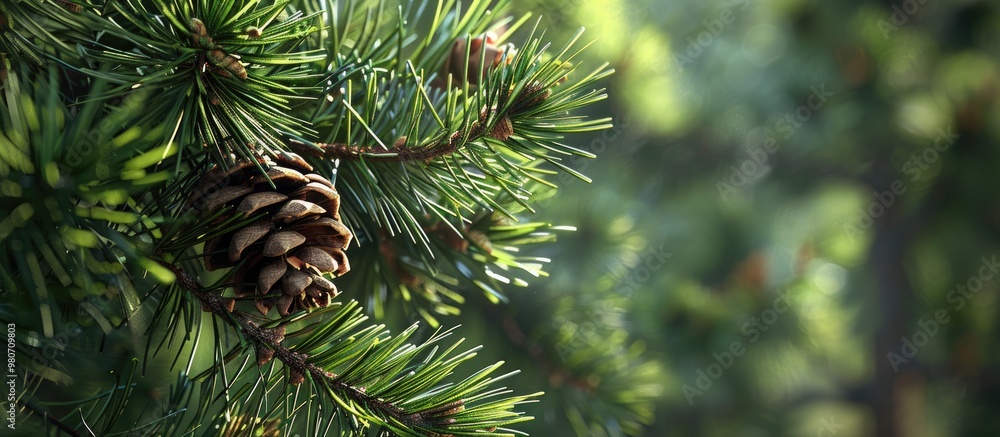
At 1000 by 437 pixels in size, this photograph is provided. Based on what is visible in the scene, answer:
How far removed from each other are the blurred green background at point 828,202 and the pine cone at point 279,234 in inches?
38.1

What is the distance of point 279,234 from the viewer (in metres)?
0.18

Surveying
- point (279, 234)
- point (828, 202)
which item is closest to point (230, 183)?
point (279, 234)

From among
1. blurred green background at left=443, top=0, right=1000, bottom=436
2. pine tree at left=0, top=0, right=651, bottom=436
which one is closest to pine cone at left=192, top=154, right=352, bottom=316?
pine tree at left=0, top=0, right=651, bottom=436

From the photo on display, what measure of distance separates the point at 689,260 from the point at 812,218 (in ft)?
1.81

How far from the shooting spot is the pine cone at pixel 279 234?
0.18 m

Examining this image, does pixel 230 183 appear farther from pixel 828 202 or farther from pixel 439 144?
pixel 828 202

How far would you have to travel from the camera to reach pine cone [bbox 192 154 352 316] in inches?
7.1

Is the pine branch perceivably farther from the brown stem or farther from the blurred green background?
the blurred green background

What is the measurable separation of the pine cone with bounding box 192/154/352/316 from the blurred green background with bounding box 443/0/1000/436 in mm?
968

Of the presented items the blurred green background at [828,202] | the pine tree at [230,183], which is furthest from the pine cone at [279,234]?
the blurred green background at [828,202]

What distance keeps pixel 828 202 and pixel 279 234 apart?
2030 millimetres

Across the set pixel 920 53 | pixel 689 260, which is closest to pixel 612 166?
pixel 689 260

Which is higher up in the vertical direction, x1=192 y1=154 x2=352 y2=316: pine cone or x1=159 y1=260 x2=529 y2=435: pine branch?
x1=192 y1=154 x2=352 y2=316: pine cone

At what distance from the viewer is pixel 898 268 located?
70.2 inches
